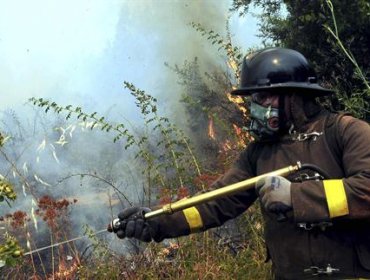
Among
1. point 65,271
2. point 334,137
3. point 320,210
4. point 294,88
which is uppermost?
point 294,88

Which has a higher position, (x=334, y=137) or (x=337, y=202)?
(x=334, y=137)

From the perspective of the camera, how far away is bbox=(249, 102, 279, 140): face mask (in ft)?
8.96

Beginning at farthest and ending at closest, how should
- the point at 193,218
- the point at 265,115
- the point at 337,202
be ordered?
the point at 193,218
the point at 265,115
the point at 337,202

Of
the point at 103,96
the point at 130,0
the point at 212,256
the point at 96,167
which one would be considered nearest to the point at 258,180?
the point at 212,256

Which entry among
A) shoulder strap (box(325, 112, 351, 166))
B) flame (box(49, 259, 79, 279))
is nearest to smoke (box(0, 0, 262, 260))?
flame (box(49, 259, 79, 279))

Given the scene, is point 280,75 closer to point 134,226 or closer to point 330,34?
point 134,226

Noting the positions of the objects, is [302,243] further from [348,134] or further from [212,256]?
[212,256]

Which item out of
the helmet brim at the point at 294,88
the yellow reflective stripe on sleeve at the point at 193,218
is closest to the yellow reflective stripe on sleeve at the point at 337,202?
the helmet brim at the point at 294,88

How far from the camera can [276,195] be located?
2.32 metres

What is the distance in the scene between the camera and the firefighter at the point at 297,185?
233cm

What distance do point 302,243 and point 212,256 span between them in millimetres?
1828

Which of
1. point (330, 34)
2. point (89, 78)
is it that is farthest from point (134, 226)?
point (89, 78)

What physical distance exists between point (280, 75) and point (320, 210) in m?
0.77

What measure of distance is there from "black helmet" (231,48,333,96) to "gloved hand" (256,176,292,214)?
0.59m
